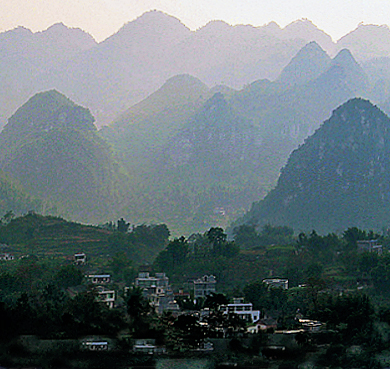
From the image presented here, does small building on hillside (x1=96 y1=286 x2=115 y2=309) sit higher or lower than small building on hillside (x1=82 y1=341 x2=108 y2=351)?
higher

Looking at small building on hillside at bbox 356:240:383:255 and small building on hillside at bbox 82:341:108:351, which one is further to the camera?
small building on hillside at bbox 356:240:383:255

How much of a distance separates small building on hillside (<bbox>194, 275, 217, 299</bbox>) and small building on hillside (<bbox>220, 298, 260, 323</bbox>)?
5.93 meters

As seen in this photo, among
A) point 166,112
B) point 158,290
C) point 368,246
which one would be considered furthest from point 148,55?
point 158,290

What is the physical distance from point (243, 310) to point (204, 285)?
786cm

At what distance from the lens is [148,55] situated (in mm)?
139750

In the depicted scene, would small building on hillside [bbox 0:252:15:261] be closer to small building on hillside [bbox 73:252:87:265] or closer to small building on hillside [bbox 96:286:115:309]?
small building on hillside [bbox 73:252:87:265]

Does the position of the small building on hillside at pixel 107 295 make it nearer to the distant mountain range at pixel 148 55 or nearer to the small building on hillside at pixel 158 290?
the small building on hillside at pixel 158 290

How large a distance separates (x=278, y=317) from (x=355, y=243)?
15799mm

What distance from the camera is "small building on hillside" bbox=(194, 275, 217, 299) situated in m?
36.8

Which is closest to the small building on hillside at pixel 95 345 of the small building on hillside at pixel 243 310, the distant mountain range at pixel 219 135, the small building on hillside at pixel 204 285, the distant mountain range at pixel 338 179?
the small building on hillside at pixel 243 310

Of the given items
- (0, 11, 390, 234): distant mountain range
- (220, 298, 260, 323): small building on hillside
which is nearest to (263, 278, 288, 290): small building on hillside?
(220, 298, 260, 323): small building on hillside

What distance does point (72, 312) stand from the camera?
90.9 ft

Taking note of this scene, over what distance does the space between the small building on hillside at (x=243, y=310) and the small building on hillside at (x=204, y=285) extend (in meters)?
5.93

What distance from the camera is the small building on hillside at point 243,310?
94.1ft
